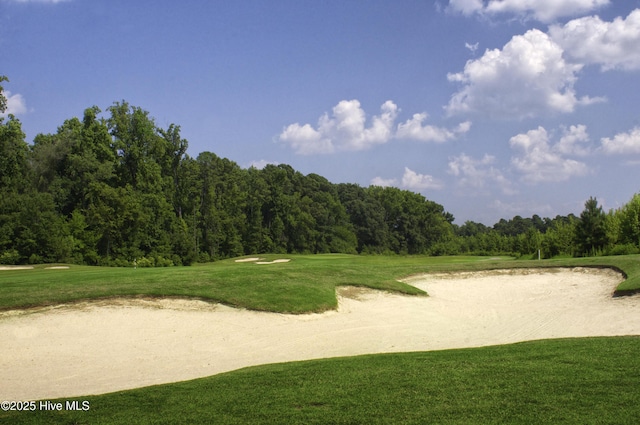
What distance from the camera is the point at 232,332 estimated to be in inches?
494

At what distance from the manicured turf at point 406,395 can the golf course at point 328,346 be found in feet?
0.10

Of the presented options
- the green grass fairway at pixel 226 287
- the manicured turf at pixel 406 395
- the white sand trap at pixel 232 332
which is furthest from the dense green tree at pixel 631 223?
the manicured turf at pixel 406 395

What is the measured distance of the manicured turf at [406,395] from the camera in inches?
222

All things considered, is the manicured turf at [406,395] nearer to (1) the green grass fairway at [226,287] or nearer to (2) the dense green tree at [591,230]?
(1) the green grass fairway at [226,287]

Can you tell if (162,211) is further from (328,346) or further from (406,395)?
(406,395)

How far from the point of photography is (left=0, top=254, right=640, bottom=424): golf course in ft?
20.0

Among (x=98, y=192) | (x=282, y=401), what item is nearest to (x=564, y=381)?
(x=282, y=401)

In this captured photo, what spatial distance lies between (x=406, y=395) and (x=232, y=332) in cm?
709

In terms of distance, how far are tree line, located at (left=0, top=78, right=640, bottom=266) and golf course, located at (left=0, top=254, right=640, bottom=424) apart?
63.8 ft

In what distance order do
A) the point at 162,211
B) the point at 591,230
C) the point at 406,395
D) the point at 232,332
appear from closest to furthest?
1. the point at 406,395
2. the point at 232,332
3. the point at 591,230
4. the point at 162,211

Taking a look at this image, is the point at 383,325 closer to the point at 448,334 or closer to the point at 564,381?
the point at 448,334

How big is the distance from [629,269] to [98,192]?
46.7 m

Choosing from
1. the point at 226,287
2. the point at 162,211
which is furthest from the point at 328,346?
the point at 162,211

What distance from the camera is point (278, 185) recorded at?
267ft
